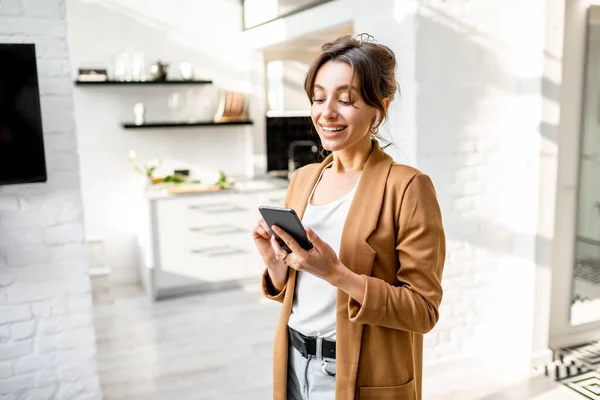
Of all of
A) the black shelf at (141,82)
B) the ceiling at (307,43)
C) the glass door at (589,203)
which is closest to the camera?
the glass door at (589,203)

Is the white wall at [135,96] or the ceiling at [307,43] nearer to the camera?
the ceiling at [307,43]

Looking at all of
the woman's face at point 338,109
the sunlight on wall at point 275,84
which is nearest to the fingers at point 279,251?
the woman's face at point 338,109

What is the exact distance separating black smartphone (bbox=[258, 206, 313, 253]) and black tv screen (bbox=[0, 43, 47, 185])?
1.60 m

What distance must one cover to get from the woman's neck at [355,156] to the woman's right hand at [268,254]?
234 millimetres

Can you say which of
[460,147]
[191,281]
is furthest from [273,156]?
[460,147]

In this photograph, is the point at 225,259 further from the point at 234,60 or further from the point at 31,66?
the point at 31,66

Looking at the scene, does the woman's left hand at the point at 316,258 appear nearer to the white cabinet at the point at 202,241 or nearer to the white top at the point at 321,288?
the white top at the point at 321,288

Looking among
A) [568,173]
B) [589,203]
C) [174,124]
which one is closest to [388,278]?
[568,173]

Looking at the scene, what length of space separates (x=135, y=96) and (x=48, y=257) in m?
2.43

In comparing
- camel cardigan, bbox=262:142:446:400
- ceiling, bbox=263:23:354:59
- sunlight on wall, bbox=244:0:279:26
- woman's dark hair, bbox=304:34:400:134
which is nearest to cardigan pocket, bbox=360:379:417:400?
camel cardigan, bbox=262:142:446:400

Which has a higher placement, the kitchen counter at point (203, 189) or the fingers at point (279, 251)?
the fingers at point (279, 251)

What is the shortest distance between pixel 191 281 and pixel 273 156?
1501 millimetres

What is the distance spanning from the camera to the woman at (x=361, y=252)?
1.06 metres

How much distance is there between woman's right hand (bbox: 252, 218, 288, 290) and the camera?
1194 mm
